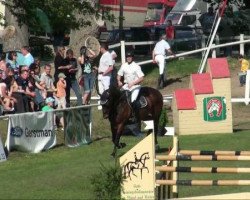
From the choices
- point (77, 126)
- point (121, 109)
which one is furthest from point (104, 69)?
point (121, 109)

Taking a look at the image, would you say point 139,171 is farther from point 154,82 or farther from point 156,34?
point 156,34

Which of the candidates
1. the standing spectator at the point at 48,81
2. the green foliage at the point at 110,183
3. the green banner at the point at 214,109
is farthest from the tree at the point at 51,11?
the green foliage at the point at 110,183

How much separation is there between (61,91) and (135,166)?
12.7 metres

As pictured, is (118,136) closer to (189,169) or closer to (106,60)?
(106,60)

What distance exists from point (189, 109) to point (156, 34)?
17299mm

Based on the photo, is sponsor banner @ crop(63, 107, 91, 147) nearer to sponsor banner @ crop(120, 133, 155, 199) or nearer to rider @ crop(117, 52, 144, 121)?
rider @ crop(117, 52, 144, 121)

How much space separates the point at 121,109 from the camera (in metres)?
22.8

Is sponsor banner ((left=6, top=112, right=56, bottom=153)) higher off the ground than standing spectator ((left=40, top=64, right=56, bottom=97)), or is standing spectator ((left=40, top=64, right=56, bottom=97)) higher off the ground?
standing spectator ((left=40, top=64, right=56, bottom=97))

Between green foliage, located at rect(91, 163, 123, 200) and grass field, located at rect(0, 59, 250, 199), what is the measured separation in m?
1.28

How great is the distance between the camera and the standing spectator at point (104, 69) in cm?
2886

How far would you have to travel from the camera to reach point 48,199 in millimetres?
16500

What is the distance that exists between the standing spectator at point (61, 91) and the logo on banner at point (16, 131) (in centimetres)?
407

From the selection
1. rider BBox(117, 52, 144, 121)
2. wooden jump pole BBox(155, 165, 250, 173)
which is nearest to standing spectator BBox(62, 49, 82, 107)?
rider BBox(117, 52, 144, 121)

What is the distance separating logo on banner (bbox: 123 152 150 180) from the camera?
14.8m
